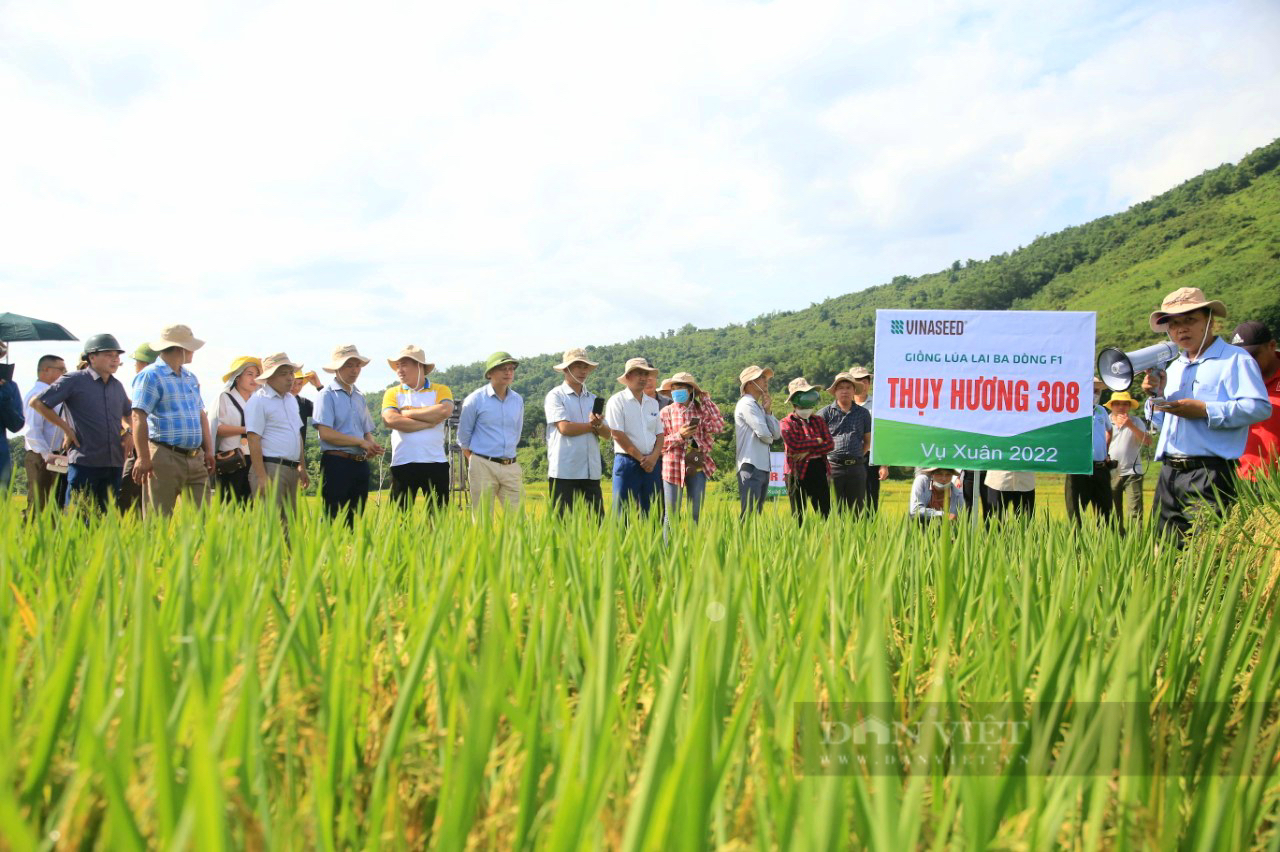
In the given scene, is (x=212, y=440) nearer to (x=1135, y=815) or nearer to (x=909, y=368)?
(x=909, y=368)

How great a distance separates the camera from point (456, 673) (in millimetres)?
1103

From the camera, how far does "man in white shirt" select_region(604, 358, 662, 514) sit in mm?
6215

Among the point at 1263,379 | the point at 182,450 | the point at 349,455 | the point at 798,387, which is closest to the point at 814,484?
the point at 798,387

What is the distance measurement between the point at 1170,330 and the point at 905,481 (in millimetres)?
32842

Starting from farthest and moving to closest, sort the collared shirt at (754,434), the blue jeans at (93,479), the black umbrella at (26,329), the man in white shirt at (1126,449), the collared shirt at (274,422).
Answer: the black umbrella at (26,329) → the man in white shirt at (1126,449) → the collared shirt at (754,434) → the collared shirt at (274,422) → the blue jeans at (93,479)

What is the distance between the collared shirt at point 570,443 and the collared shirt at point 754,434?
46.7 inches

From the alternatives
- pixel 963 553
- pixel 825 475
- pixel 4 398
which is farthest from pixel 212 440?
pixel 963 553

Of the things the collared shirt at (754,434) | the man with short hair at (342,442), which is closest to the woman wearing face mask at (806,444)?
the collared shirt at (754,434)

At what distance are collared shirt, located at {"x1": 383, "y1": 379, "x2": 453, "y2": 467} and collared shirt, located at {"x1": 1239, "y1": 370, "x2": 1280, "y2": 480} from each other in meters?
4.58

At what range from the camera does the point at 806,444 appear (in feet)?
21.9

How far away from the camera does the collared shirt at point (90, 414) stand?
18.0 ft

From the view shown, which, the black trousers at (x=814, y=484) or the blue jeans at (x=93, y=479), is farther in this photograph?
the black trousers at (x=814, y=484)

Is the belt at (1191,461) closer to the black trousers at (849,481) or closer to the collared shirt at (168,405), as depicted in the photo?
the black trousers at (849,481)

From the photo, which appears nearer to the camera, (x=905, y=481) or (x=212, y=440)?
(x=212, y=440)
